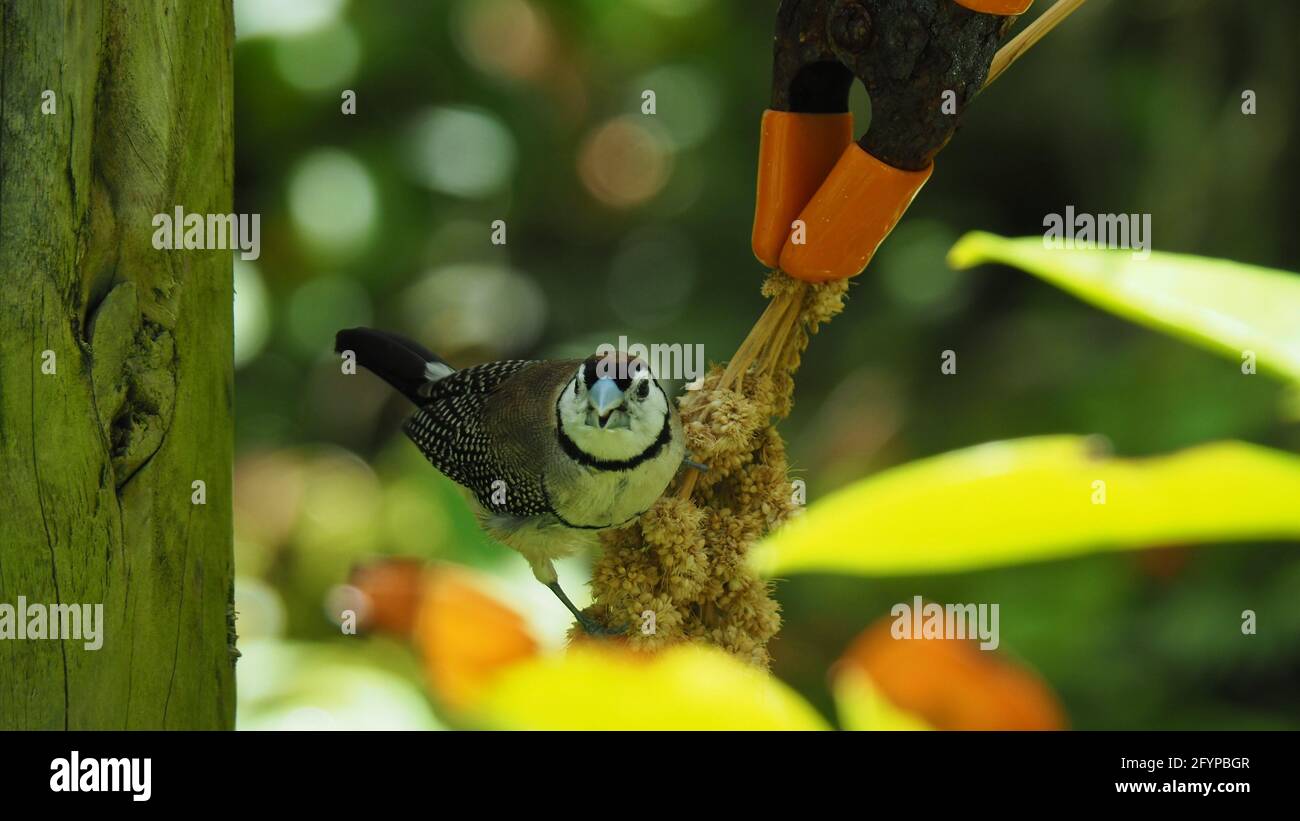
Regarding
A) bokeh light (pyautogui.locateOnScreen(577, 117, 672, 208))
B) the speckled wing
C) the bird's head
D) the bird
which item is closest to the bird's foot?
the bird

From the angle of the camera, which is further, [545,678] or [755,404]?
[755,404]

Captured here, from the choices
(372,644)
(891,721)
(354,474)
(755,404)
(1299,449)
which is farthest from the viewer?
(354,474)

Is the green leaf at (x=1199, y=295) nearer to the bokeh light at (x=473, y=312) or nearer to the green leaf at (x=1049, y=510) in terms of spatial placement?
the green leaf at (x=1049, y=510)

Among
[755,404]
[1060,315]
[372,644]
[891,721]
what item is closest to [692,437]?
[755,404]

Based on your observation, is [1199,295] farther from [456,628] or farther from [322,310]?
[322,310]

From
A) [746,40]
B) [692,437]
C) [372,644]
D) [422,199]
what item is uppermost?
[746,40]

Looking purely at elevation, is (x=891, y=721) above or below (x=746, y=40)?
below

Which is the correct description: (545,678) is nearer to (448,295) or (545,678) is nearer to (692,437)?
(692,437)

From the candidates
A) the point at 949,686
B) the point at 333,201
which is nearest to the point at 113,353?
the point at 949,686
